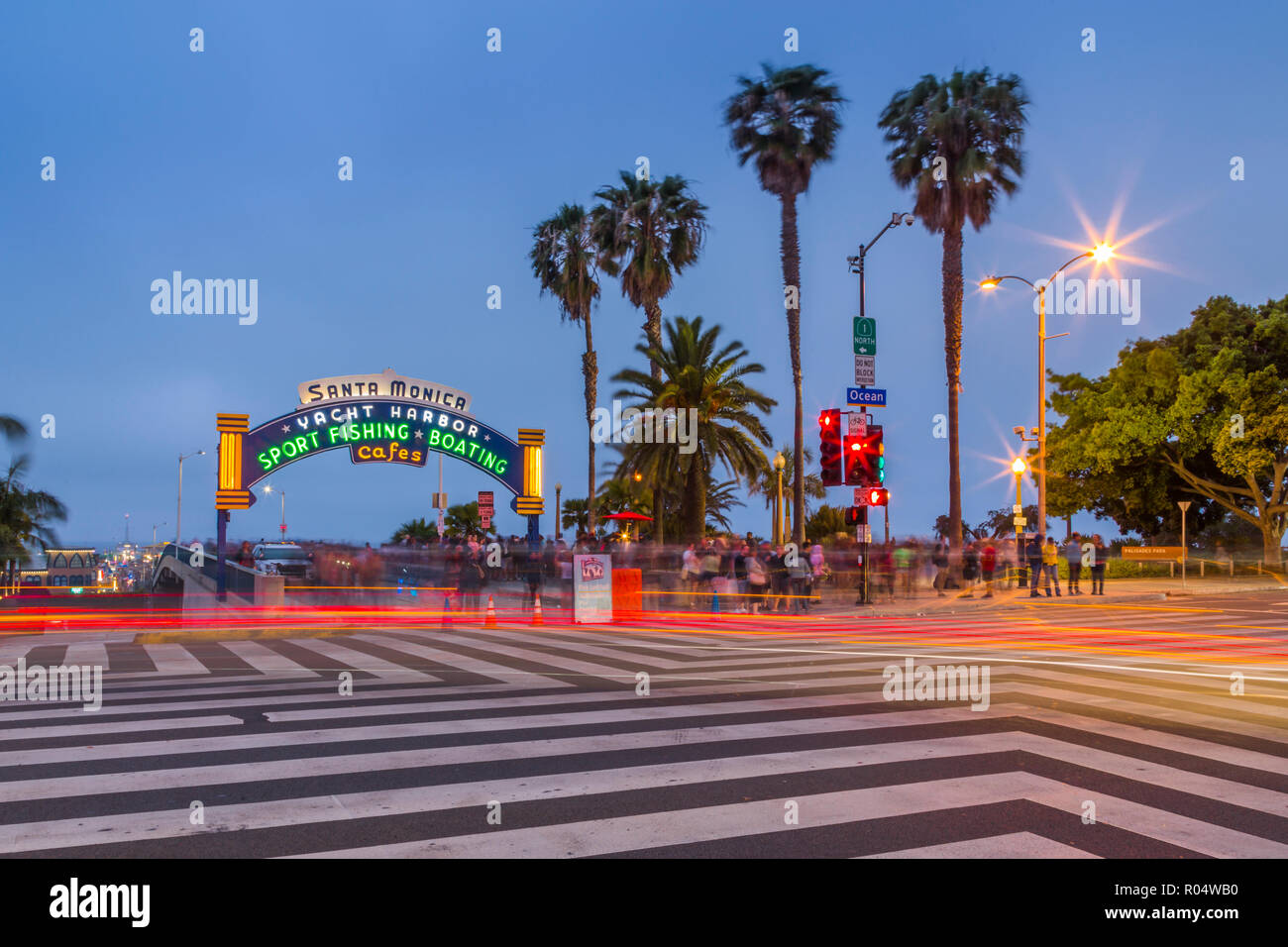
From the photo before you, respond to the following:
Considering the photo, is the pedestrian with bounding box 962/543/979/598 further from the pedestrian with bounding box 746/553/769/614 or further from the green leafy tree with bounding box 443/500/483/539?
the green leafy tree with bounding box 443/500/483/539

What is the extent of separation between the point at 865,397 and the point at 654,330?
17.0 metres

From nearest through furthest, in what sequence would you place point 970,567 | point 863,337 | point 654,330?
A: point 863,337, point 970,567, point 654,330

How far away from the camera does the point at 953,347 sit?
34875mm

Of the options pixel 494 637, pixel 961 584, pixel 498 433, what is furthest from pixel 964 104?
pixel 494 637

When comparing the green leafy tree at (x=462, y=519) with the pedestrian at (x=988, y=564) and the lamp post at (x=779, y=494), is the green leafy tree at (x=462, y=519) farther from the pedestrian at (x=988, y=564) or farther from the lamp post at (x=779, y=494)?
the pedestrian at (x=988, y=564)

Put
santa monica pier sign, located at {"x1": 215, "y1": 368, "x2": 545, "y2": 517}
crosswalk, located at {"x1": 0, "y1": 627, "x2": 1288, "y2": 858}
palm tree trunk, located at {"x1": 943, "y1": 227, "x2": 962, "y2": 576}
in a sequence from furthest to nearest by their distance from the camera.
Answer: palm tree trunk, located at {"x1": 943, "y1": 227, "x2": 962, "y2": 576}, santa monica pier sign, located at {"x1": 215, "y1": 368, "x2": 545, "y2": 517}, crosswalk, located at {"x1": 0, "y1": 627, "x2": 1288, "y2": 858}

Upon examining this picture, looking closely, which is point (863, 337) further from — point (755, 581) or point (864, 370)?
point (755, 581)

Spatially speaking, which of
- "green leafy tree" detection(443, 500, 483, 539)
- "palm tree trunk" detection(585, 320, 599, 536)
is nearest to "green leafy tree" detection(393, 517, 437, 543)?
"green leafy tree" detection(443, 500, 483, 539)

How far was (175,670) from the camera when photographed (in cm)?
1295

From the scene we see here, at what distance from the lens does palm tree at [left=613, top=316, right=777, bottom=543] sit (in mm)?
36469

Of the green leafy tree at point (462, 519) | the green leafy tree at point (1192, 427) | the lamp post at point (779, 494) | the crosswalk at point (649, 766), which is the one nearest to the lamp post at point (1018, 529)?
the lamp post at point (779, 494)

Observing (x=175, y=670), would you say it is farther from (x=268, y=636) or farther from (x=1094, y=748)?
(x=1094, y=748)

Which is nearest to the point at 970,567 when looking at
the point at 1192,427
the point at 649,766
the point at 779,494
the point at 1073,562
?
the point at 1073,562

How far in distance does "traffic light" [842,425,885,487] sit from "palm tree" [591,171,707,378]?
57.6 ft
